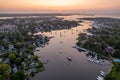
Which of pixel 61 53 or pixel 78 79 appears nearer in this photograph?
pixel 78 79

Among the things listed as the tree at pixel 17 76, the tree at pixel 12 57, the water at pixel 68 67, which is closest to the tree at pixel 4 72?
the tree at pixel 17 76

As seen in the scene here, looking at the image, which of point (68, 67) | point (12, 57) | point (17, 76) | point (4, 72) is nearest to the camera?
point (17, 76)

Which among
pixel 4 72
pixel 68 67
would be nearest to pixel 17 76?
pixel 4 72

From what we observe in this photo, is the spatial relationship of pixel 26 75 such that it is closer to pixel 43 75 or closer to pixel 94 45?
pixel 43 75

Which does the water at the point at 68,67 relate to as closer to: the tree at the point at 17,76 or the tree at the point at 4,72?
the tree at the point at 17,76

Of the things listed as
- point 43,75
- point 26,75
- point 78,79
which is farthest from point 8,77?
point 78,79

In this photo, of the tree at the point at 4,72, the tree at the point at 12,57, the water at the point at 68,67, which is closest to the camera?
the tree at the point at 4,72

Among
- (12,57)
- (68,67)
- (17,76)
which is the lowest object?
(68,67)

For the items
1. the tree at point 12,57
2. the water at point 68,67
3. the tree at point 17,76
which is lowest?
the water at point 68,67

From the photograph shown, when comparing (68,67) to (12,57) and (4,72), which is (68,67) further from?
(4,72)

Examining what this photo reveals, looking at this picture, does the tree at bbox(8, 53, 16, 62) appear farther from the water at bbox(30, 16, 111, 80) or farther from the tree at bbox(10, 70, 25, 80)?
the tree at bbox(10, 70, 25, 80)

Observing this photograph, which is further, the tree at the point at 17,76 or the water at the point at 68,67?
the water at the point at 68,67
